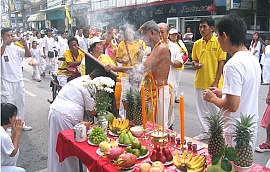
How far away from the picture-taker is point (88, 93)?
10.0 ft

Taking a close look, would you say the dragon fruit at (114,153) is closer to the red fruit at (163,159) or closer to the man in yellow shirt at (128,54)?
the red fruit at (163,159)

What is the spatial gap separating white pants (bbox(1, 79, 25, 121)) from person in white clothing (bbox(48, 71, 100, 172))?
2.16 m

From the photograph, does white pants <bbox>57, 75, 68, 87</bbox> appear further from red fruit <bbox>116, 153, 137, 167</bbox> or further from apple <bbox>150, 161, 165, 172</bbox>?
apple <bbox>150, 161, 165, 172</bbox>

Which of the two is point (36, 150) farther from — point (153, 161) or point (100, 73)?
point (153, 161)

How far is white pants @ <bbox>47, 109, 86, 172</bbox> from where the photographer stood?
308 centimetres

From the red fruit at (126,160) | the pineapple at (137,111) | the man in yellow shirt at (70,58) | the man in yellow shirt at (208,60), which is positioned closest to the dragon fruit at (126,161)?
the red fruit at (126,160)

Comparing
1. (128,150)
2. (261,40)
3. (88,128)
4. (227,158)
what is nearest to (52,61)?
(261,40)

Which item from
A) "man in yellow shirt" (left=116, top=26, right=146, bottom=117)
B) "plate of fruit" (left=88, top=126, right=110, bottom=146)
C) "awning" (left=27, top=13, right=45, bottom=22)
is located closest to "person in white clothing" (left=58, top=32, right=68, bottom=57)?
"man in yellow shirt" (left=116, top=26, right=146, bottom=117)

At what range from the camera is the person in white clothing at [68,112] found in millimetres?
3059

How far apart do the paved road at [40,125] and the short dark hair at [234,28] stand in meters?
2.22

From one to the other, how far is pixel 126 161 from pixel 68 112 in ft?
4.31

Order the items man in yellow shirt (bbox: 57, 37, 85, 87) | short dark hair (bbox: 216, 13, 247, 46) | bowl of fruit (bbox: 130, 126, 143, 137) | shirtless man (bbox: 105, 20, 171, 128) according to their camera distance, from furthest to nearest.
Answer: man in yellow shirt (bbox: 57, 37, 85, 87) < shirtless man (bbox: 105, 20, 171, 128) < bowl of fruit (bbox: 130, 126, 143, 137) < short dark hair (bbox: 216, 13, 247, 46)

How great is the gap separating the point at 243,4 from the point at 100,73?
12.3 meters

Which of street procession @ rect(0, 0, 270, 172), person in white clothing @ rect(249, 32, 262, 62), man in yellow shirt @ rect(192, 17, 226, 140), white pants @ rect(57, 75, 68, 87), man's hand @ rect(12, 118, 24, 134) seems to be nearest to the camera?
street procession @ rect(0, 0, 270, 172)
